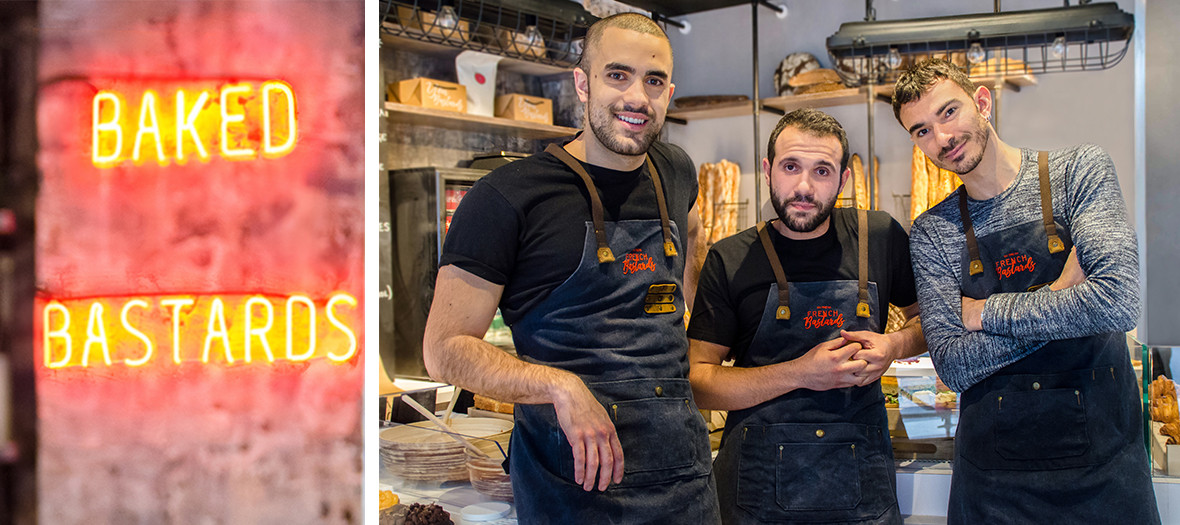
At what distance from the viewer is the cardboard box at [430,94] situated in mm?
4176

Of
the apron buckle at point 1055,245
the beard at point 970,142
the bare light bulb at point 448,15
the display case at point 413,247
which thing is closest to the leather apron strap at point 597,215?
the beard at point 970,142

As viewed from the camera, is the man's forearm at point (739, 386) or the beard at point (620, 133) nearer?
the beard at point (620, 133)

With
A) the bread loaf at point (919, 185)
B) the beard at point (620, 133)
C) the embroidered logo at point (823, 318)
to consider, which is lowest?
the embroidered logo at point (823, 318)

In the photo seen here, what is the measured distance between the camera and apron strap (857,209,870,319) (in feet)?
5.97

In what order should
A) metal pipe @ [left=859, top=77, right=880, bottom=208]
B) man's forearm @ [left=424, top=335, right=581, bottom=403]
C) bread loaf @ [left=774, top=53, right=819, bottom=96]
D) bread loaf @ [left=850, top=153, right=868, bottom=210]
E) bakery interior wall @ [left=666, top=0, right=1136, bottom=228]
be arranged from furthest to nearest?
1. bread loaf @ [left=774, top=53, right=819, bottom=96]
2. bread loaf @ [left=850, top=153, right=868, bottom=210]
3. metal pipe @ [left=859, top=77, right=880, bottom=208]
4. bakery interior wall @ [left=666, top=0, right=1136, bottom=228]
5. man's forearm @ [left=424, top=335, right=581, bottom=403]

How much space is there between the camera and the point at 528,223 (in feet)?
5.01

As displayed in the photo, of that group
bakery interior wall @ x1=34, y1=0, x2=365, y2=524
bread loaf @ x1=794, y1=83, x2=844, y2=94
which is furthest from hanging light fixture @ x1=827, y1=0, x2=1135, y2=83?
bakery interior wall @ x1=34, y1=0, x2=365, y2=524

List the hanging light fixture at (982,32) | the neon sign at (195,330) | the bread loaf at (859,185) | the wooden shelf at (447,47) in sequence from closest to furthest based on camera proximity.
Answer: the neon sign at (195,330) < the hanging light fixture at (982,32) < the wooden shelf at (447,47) < the bread loaf at (859,185)

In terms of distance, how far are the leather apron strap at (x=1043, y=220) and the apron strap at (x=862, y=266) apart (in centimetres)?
20

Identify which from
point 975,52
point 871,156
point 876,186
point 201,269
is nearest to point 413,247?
point 871,156

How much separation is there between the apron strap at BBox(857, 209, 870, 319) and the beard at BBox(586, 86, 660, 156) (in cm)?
57

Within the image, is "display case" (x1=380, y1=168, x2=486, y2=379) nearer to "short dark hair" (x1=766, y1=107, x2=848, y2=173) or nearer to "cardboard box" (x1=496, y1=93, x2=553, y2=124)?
"cardboard box" (x1=496, y1=93, x2=553, y2=124)

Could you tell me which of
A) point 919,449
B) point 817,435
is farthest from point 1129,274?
point 919,449

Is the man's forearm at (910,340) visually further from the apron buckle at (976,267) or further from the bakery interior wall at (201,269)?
the bakery interior wall at (201,269)
